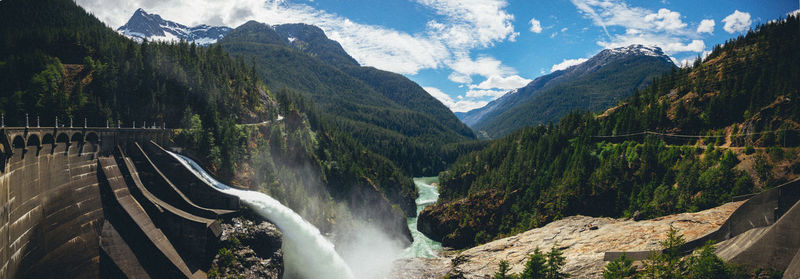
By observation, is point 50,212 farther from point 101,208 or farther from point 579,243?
point 579,243

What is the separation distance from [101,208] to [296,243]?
22.1m

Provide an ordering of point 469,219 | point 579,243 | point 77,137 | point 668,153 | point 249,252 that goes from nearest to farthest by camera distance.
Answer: point 77,137 < point 579,243 < point 249,252 < point 668,153 < point 469,219

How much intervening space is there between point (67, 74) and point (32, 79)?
6.36 m

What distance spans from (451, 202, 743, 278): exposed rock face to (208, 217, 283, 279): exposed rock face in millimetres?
26742

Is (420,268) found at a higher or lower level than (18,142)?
lower

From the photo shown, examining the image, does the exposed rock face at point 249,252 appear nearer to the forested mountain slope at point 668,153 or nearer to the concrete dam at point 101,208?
the concrete dam at point 101,208

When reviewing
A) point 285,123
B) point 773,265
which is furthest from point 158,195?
point 773,265

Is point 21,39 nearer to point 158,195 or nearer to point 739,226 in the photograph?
point 158,195

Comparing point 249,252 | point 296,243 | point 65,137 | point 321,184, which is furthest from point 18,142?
point 321,184

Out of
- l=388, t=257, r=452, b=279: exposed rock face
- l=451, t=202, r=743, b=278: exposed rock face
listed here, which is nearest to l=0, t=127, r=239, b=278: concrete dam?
l=388, t=257, r=452, b=279: exposed rock face

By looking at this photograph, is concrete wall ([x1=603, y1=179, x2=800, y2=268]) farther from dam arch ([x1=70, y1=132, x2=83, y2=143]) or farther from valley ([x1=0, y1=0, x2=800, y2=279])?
dam arch ([x1=70, y1=132, x2=83, y2=143])

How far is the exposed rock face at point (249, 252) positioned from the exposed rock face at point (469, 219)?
4245 centimetres

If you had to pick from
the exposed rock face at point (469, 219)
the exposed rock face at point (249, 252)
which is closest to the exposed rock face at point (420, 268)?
the exposed rock face at point (469, 219)

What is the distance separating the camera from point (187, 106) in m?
52.9
